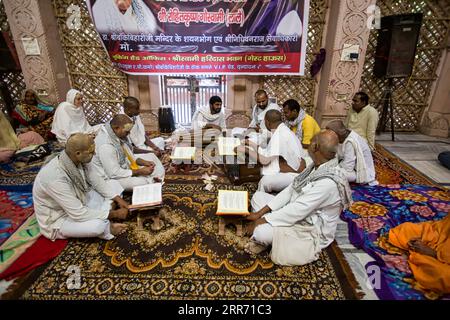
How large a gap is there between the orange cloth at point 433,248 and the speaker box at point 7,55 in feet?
22.0

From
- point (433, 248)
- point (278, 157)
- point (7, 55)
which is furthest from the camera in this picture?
point (7, 55)

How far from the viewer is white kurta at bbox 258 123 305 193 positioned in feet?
9.78

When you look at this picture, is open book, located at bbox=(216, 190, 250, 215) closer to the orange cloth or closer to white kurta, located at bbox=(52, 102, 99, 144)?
the orange cloth

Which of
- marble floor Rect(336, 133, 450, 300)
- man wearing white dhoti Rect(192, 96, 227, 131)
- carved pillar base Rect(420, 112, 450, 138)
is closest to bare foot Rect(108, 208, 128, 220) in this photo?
marble floor Rect(336, 133, 450, 300)

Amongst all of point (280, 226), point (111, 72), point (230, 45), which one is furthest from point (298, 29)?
point (280, 226)

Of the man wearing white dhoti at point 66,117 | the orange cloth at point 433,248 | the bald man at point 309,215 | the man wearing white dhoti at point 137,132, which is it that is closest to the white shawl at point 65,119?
the man wearing white dhoti at point 66,117

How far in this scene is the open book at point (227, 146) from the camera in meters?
3.47

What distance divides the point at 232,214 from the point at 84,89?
4.91 meters

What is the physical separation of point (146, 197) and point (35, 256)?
39.4 inches

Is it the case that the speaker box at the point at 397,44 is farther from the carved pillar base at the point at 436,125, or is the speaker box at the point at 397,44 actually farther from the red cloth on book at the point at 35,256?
the red cloth on book at the point at 35,256

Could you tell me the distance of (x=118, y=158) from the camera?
3.01m

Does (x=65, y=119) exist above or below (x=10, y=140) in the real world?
above

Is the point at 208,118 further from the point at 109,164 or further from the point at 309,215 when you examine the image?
the point at 309,215

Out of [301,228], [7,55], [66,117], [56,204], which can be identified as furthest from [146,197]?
[7,55]
